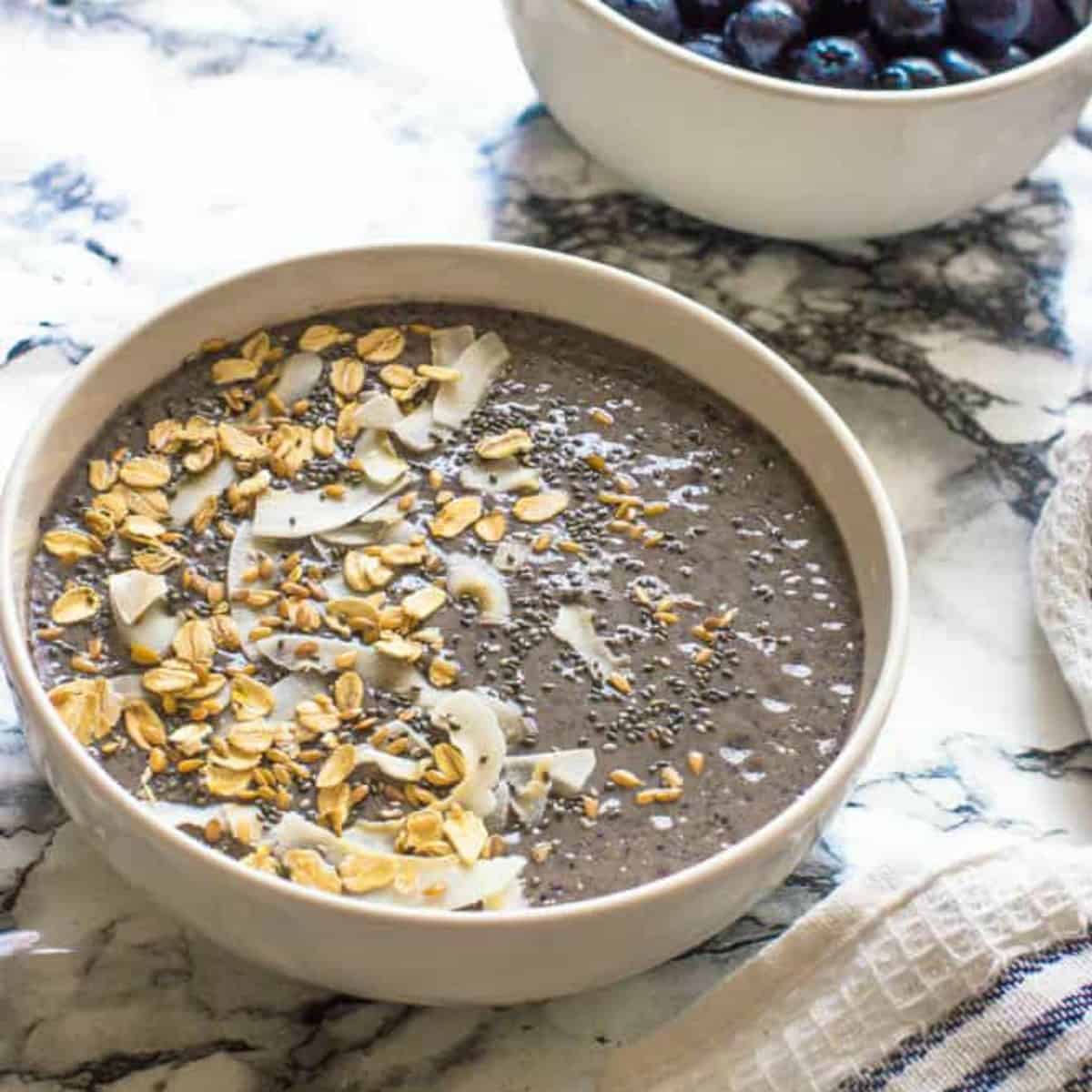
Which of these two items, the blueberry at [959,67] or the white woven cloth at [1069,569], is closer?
the white woven cloth at [1069,569]

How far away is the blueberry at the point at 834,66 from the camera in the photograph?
1.30 m

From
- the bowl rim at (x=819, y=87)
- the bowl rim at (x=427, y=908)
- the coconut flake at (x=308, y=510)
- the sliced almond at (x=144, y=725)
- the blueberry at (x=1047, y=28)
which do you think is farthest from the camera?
the blueberry at (x=1047, y=28)

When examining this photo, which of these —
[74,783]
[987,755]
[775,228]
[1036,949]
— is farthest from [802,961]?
[775,228]

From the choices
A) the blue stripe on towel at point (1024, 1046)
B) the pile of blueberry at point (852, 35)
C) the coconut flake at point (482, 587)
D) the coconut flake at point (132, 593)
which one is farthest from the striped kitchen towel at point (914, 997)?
the pile of blueberry at point (852, 35)

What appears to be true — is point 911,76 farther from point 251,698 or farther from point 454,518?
point 251,698

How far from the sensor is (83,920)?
3.42 feet

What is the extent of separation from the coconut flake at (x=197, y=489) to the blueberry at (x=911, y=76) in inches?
19.5

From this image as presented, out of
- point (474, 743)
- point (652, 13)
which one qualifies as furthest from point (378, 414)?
point (652, 13)

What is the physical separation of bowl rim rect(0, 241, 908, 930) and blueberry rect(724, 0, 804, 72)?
218 millimetres

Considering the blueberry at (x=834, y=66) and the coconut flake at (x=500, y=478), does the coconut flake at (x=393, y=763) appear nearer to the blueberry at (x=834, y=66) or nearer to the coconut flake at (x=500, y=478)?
the coconut flake at (x=500, y=478)

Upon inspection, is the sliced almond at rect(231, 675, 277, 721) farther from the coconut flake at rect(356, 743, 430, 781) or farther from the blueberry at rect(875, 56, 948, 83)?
the blueberry at rect(875, 56, 948, 83)

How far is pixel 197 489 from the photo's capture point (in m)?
1.11

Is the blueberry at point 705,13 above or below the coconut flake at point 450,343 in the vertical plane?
above

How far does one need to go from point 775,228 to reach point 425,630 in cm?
46
